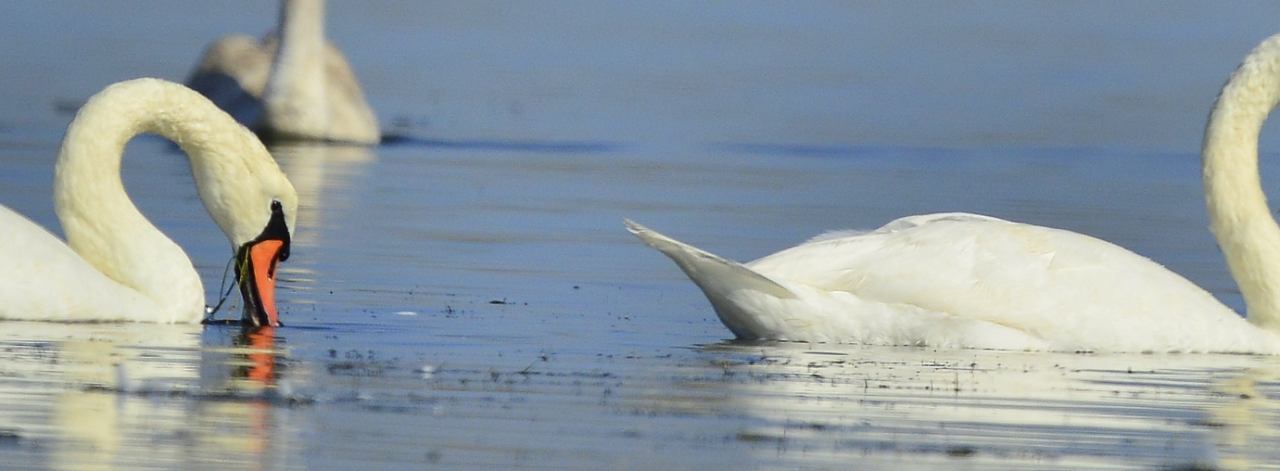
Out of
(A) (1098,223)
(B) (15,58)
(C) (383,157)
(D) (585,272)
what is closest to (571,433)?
(D) (585,272)

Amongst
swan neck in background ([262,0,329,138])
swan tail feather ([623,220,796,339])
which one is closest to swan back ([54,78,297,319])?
swan tail feather ([623,220,796,339])

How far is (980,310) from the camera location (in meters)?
10.1

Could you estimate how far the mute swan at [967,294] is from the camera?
1003 cm

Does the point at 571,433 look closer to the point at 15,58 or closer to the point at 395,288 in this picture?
the point at 395,288

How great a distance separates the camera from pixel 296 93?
24438mm

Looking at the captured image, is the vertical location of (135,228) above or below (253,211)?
below

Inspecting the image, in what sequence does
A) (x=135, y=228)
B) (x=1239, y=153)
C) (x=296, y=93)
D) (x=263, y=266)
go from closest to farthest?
(x=263, y=266) < (x=135, y=228) < (x=1239, y=153) < (x=296, y=93)

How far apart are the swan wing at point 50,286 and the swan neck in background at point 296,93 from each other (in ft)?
46.6

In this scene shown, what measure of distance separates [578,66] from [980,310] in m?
30.5

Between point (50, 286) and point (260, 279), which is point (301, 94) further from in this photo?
point (50, 286)

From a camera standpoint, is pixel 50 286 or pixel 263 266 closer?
pixel 50 286

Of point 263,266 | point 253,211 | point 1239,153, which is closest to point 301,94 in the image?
point 253,211

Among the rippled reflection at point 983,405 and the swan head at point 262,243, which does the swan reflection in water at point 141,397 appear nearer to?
the swan head at point 262,243

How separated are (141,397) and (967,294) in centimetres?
389
